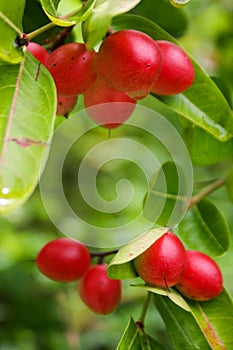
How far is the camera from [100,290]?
1.14m

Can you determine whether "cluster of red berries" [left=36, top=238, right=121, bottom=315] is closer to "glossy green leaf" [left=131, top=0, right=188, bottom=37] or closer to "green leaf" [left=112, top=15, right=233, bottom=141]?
"green leaf" [left=112, top=15, right=233, bottom=141]

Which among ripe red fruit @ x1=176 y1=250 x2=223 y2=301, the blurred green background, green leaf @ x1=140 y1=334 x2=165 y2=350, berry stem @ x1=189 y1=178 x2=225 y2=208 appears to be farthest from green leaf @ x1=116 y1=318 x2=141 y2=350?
the blurred green background

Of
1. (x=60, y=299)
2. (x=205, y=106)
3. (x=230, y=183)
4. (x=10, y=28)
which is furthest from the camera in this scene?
(x=60, y=299)

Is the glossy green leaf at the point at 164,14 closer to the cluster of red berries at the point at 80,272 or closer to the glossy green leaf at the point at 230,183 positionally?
the glossy green leaf at the point at 230,183

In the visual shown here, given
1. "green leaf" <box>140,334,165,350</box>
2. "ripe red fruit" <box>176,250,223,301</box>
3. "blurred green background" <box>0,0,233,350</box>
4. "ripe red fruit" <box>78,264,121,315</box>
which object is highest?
"ripe red fruit" <box>176,250,223,301</box>

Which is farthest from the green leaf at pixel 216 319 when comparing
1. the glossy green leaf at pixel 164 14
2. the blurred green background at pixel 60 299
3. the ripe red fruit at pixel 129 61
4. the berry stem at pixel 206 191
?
the blurred green background at pixel 60 299

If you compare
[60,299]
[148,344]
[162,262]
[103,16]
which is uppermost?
[103,16]

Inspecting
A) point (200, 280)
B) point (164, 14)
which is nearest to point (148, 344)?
point (200, 280)

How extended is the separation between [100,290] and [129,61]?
1.46 ft

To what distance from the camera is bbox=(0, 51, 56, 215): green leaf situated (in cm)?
74

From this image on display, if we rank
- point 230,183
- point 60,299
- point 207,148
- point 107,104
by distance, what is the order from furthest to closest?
point 60,299, point 207,148, point 230,183, point 107,104

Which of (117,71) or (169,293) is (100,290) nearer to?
(169,293)

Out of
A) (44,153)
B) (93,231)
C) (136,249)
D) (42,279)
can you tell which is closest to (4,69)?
(44,153)

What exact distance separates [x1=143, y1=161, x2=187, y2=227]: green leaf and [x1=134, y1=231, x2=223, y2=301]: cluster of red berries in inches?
6.5
